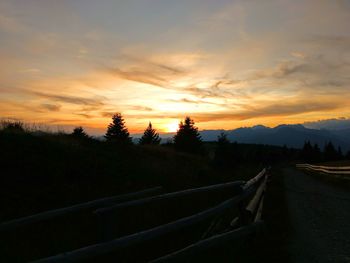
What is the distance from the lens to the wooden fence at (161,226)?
186 inches

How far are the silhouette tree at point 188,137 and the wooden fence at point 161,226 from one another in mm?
48042

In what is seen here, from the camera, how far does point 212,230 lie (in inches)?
326

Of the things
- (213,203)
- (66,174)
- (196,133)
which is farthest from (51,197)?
(196,133)

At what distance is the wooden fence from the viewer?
4.73 metres

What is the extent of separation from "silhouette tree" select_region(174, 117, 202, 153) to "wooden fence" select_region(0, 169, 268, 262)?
48.0m

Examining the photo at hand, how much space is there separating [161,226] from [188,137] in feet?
185

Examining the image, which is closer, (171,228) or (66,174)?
(171,228)

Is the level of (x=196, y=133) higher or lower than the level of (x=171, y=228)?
higher

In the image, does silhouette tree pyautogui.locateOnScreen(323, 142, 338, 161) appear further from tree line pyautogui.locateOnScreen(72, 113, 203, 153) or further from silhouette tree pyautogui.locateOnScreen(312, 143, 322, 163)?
tree line pyautogui.locateOnScreen(72, 113, 203, 153)

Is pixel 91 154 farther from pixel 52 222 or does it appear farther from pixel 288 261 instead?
pixel 288 261

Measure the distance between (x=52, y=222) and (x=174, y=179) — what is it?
822 centimetres

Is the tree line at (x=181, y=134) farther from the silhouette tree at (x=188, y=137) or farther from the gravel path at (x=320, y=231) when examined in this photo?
the gravel path at (x=320, y=231)

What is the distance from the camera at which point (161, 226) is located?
539 centimetres

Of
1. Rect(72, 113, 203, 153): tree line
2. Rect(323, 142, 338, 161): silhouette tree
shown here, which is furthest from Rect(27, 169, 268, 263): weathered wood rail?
Rect(323, 142, 338, 161): silhouette tree
